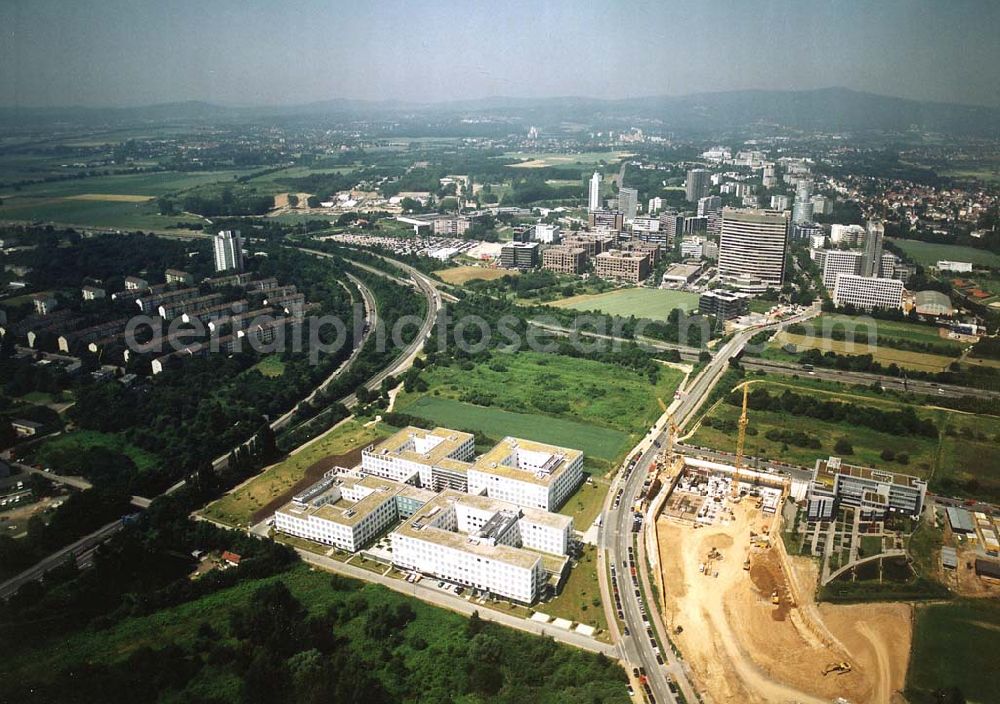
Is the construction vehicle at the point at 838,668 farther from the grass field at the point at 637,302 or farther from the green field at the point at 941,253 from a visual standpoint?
the green field at the point at 941,253

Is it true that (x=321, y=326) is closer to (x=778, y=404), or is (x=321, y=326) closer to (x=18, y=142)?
(x=18, y=142)

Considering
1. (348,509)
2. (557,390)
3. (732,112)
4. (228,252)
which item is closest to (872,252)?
(557,390)

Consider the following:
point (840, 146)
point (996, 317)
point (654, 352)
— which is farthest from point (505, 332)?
point (840, 146)

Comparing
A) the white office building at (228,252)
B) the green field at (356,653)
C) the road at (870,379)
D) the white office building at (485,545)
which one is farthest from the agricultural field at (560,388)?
the white office building at (228,252)

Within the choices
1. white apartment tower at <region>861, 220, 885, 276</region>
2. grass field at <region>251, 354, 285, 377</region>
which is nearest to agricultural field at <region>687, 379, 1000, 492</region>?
white apartment tower at <region>861, 220, 885, 276</region>

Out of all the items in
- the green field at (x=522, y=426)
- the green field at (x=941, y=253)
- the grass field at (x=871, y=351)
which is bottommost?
the green field at (x=522, y=426)

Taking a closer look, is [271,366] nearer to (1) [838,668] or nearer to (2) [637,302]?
(2) [637,302]
